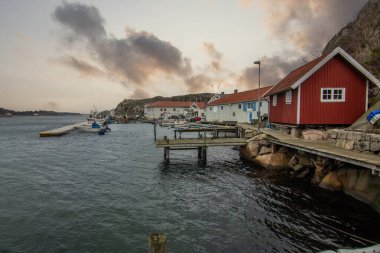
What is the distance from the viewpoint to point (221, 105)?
58.1m

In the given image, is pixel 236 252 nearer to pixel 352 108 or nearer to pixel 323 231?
pixel 323 231

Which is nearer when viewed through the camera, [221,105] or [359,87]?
[359,87]

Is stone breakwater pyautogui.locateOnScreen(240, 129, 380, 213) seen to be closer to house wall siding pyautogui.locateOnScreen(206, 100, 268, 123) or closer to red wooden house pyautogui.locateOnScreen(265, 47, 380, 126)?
red wooden house pyautogui.locateOnScreen(265, 47, 380, 126)

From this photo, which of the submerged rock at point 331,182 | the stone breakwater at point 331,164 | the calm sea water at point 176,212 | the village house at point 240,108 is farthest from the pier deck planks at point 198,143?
the village house at point 240,108

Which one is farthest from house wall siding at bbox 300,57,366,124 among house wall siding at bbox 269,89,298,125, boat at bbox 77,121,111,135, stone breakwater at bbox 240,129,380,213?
boat at bbox 77,121,111,135

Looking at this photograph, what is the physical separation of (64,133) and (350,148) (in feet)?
186

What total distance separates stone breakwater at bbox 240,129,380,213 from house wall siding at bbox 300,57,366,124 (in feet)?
5.20

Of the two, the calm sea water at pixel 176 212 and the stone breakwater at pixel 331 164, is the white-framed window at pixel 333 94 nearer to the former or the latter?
the stone breakwater at pixel 331 164

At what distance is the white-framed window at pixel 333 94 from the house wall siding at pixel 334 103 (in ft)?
0.82

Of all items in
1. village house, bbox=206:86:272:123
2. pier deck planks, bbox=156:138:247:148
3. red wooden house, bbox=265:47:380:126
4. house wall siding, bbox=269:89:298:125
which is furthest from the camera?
village house, bbox=206:86:272:123

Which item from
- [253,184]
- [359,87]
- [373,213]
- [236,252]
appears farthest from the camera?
[359,87]

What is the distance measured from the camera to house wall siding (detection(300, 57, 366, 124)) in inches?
852

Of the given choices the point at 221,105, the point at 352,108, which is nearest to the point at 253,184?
the point at 352,108

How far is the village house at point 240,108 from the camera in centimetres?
4338
